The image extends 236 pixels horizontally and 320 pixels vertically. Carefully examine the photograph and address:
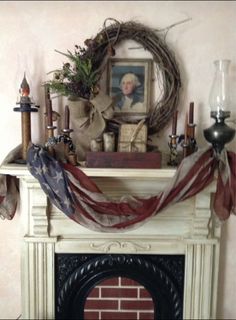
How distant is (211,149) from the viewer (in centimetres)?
146

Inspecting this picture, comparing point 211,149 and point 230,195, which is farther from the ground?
point 211,149

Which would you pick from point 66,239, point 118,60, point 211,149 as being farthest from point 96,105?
point 66,239

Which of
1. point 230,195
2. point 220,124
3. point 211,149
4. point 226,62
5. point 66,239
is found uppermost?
point 226,62

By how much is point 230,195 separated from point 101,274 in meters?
0.71

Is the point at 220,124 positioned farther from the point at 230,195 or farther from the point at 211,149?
the point at 230,195

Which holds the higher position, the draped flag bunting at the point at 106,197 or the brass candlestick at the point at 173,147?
the brass candlestick at the point at 173,147

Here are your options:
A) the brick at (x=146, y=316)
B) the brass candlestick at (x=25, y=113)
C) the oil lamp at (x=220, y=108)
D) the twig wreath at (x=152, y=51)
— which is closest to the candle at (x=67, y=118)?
the brass candlestick at (x=25, y=113)

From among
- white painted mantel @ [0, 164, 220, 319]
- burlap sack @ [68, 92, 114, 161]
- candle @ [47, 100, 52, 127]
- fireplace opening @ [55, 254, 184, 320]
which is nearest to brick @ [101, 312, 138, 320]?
fireplace opening @ [55, 254, 184, 320]

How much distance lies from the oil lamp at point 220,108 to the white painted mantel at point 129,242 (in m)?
0.30

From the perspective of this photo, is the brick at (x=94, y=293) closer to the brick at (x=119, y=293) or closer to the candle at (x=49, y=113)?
the brick at (x=119, y=293)

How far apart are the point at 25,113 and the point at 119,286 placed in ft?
3.07

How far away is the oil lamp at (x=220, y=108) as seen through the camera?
1.42 meters

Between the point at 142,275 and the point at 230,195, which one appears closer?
the point at 230,195

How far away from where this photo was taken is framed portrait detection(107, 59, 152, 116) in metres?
1.62
